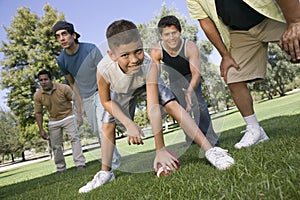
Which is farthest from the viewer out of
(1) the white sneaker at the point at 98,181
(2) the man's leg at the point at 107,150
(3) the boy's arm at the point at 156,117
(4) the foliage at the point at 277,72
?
(4) the foliage at the point at 277,72

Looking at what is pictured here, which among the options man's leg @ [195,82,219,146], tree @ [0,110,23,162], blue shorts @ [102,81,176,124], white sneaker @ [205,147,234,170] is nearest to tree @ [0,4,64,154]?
tree @ [0,110,23,162]

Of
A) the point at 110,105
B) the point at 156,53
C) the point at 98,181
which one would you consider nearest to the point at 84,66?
the point at 156,53

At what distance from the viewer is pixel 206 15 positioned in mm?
2668

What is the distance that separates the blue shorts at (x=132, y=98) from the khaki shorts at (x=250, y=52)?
0.73 meters

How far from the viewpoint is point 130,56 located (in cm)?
245

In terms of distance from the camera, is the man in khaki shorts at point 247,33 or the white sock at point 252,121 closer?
the man in khaki shorts at point 247,33

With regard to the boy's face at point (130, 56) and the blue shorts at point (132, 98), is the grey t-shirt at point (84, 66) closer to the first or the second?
the blue shorts at point (132, 98)

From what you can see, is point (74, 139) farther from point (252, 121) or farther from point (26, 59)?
point (26, 59)

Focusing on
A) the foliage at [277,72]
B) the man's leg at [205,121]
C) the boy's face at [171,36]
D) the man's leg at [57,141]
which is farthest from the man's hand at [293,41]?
the foliage at [277,72]

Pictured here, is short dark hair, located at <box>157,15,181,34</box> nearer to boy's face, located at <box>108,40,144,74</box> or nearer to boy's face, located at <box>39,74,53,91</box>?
boy's face, located at <box>108,40,144,74</box>

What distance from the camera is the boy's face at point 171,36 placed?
3.44 meters

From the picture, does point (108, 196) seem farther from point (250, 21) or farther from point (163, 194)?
point (250, 21)

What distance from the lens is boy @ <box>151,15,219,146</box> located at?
3.41 m

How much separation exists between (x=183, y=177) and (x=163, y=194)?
38 cm
